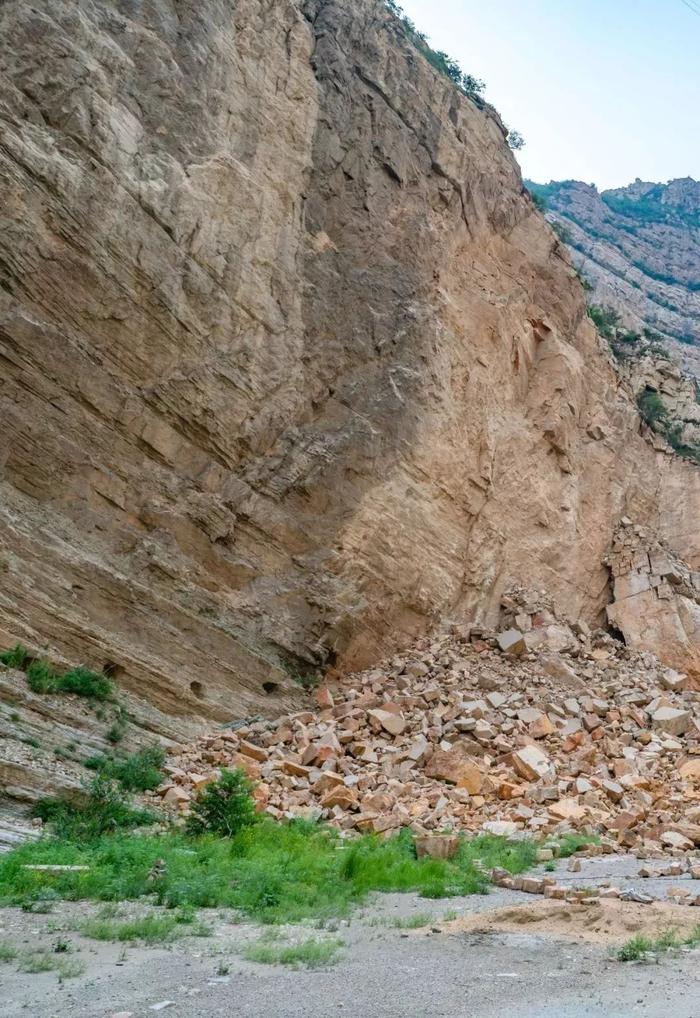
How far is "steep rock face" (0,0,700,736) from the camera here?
13648mm

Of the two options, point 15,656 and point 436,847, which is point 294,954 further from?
point 15,656

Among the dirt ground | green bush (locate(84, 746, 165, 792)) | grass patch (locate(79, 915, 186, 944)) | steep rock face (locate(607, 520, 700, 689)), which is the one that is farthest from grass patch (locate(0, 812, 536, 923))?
steep rock face (locate(607, 520, 700, 689))

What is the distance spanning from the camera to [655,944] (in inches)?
212

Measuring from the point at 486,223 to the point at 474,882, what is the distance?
59.3ft

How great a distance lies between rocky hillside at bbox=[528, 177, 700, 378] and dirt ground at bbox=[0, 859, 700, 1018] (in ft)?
127

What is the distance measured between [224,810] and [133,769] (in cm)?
204

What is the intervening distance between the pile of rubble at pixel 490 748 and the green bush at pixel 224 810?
40.0 inches

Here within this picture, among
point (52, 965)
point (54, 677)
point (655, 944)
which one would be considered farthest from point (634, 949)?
point (54, 677)

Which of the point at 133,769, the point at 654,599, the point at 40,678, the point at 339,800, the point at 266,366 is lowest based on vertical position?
the point at 133,769

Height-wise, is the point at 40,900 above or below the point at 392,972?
below

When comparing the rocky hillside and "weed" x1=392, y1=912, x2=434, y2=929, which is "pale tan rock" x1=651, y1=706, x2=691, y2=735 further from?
the rocky hillside

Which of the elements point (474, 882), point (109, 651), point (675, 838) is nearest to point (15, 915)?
point (474, 882)

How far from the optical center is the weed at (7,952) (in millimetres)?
4863

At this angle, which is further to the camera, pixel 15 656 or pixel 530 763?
pixel 530 763
